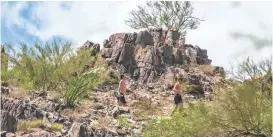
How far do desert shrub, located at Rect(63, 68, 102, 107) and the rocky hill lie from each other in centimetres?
34

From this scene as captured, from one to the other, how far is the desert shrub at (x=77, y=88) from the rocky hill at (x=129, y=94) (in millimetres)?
335

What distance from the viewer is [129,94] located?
68.5ft

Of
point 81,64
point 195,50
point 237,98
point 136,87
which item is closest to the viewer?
point 237,98

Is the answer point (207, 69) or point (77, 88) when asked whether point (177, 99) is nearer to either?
point (77, 88)

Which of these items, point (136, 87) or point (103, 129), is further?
point (136, 87)

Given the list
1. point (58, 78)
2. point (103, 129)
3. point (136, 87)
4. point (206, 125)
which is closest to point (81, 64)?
point (58, 78)

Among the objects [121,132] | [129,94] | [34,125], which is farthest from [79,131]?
[129,94]

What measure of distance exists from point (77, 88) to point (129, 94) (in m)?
4.16

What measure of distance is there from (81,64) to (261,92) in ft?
35.0

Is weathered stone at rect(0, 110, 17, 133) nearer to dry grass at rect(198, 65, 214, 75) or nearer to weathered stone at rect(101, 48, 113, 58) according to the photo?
weathered stone at rect(101, 48, 113, 58)

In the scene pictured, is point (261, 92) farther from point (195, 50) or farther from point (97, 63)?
point (195, 50)

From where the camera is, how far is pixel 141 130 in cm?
1312

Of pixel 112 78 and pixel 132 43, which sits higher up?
pixel 132 43

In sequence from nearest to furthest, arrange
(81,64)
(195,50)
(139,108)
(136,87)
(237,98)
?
1. (237,98)
2. (139,108)
3. (81,64)
4. (136,87)
5. (195,50)
